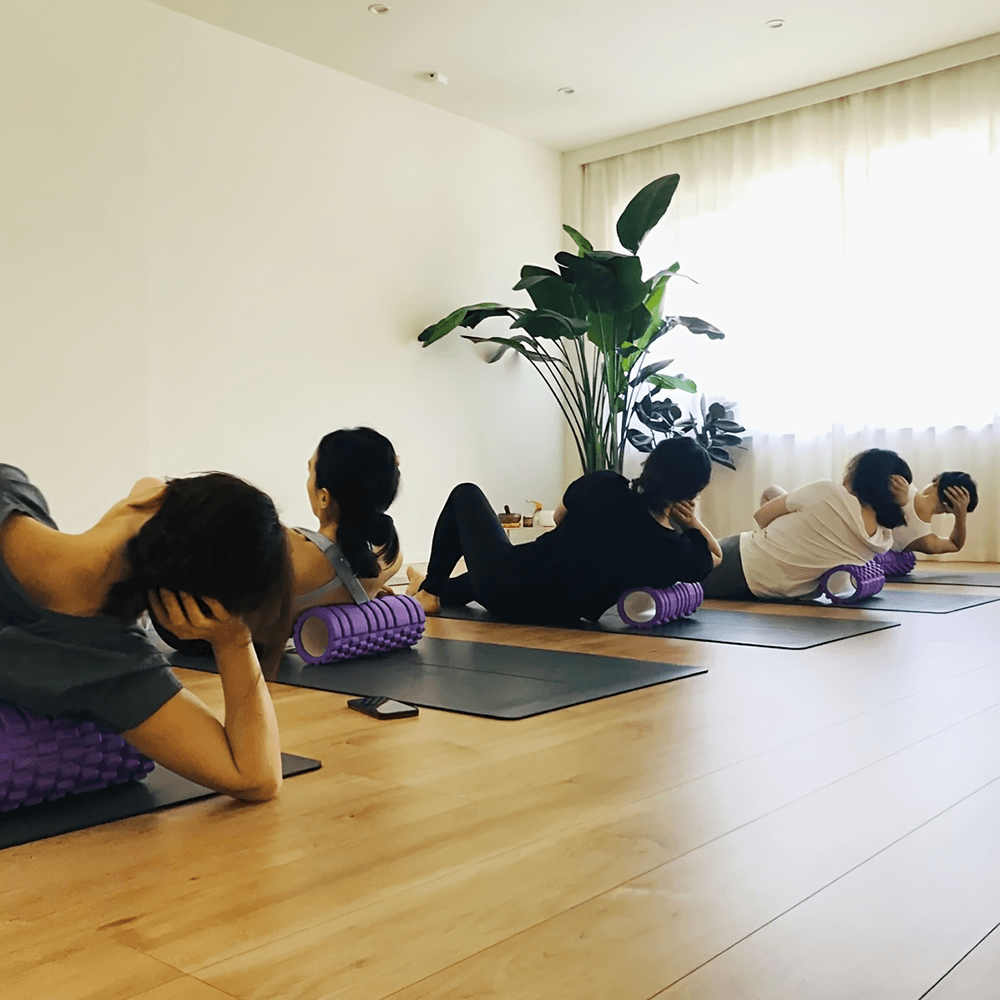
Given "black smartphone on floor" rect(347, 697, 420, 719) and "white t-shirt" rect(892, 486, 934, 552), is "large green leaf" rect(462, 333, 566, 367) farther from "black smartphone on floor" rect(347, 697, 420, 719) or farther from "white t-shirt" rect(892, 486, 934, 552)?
"black smartphone on floor" rect(347, 697, 420, 719)

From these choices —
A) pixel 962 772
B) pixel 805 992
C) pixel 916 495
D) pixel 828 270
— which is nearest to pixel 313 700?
pixel 962 772

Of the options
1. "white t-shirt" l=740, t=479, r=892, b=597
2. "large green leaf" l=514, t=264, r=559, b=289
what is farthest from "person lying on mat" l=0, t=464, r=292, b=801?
"large green leaf" l=514, t=264, r=559, b=289

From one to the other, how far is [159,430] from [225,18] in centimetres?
191

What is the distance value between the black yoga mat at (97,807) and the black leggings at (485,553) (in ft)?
5.88

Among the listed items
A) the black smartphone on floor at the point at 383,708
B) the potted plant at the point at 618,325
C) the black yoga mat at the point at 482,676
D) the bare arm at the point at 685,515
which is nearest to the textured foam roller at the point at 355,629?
the black yoga mat at the point at 482,676

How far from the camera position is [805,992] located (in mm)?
971

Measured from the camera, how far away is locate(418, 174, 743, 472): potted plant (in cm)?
538

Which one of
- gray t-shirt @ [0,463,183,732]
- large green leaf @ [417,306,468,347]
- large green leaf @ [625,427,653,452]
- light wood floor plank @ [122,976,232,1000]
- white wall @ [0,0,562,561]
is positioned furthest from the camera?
large green leaf @ [625,427,653,452]

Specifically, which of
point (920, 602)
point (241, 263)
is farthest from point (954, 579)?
point (241, 263)

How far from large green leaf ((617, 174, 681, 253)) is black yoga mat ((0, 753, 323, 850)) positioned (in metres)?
4.23

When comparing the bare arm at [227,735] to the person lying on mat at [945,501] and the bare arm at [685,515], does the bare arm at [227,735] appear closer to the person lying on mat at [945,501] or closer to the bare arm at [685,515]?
the bare arm at [685,515]

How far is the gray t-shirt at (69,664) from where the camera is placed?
1464mm

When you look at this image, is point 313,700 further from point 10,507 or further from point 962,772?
point 962,772

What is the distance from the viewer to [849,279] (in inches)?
230
